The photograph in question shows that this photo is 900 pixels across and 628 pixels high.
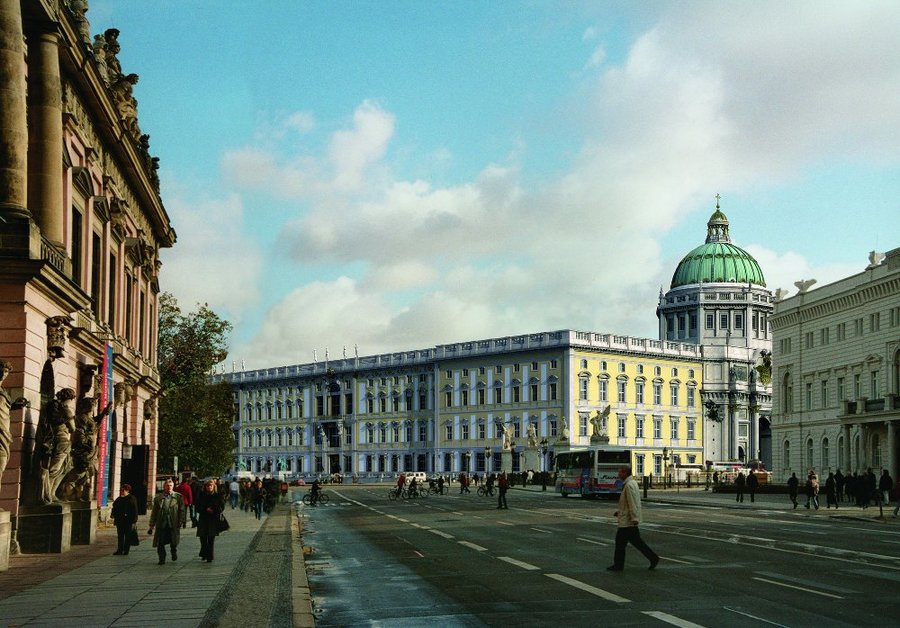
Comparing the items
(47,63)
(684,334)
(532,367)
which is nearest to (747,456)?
(684,334)

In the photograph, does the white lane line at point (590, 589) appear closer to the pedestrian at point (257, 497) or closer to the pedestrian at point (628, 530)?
the pedestrian at point (628, 530)

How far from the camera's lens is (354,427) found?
15462 centimetres

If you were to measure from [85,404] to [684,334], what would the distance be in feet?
450

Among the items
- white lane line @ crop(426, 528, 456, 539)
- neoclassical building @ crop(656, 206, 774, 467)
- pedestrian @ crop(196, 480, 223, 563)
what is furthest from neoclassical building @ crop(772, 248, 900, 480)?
pedestrian @ crop(196, 480, 223, 563)

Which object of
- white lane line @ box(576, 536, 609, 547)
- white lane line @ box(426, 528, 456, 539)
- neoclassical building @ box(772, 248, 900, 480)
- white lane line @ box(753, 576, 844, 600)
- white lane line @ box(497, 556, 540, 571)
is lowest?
white lane line @ box(426, 528, 456, 539)

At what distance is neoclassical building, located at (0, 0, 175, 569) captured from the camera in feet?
80.4

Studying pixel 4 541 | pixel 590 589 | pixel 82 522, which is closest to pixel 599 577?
pixel 590 589

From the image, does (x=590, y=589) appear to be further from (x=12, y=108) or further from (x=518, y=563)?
(x=12, y=108)

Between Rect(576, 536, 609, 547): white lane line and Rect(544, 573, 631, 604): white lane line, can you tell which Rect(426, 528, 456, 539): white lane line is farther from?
Rect(544, 573, 631, 604): white lane line

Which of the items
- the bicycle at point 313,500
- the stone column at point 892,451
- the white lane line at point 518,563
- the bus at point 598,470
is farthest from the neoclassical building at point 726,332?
the white lane line at point 518,563

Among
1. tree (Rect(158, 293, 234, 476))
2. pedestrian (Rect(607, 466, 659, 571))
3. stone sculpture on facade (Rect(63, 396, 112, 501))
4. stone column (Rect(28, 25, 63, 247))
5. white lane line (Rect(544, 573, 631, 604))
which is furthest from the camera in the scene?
tree (Rect(158, 293, 234, 476))

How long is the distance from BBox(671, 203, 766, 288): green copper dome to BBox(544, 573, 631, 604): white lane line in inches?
5779

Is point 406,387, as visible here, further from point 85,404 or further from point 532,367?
point 85,404

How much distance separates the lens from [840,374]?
84.9 meters
